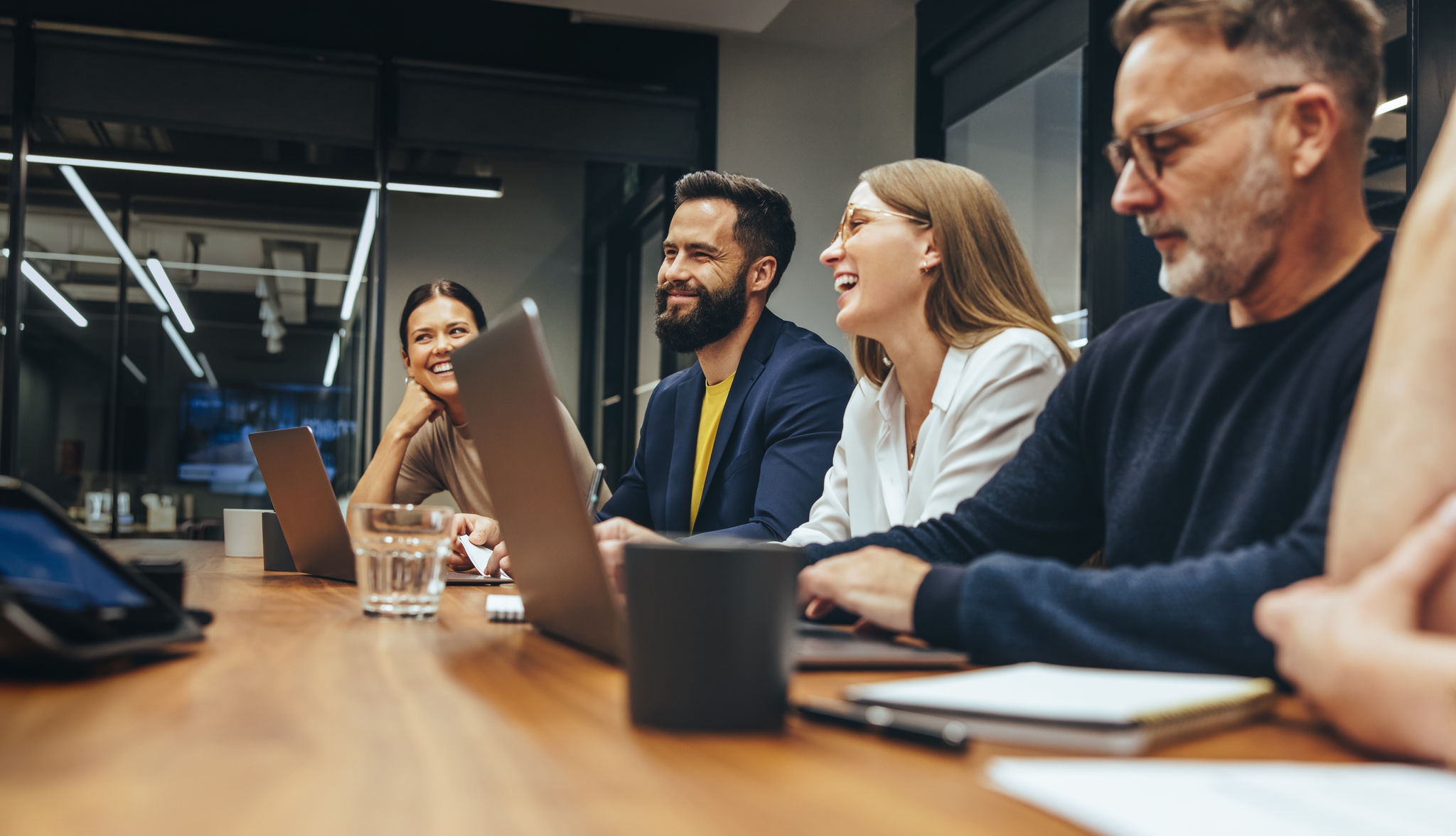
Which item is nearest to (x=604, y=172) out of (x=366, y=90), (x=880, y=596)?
(x=366, y=90)

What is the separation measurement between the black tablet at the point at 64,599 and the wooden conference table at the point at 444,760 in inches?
0.9

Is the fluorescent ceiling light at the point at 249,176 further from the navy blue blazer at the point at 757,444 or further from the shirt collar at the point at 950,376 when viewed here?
the shirt collar at the point at 950,376

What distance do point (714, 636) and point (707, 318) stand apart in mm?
2234

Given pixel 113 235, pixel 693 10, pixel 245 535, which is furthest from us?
pixel 113 235

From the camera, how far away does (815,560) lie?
1.30m

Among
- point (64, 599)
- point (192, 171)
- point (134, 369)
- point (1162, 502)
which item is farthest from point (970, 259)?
point (134, 369)

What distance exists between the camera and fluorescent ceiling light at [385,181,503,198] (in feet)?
15.5

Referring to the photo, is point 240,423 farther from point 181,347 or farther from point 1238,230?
point 1238,230

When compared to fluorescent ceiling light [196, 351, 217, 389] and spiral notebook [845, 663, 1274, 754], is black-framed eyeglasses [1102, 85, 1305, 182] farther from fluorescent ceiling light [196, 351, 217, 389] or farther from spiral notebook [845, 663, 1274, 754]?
fluorescent ceiling light [196, 351, 217, 389]

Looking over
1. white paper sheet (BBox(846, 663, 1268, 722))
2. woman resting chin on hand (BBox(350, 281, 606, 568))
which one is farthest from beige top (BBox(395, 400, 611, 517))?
white paper sheet (BBox(846, 663, 1268, 722))

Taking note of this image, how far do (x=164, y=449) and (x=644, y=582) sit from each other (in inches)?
183

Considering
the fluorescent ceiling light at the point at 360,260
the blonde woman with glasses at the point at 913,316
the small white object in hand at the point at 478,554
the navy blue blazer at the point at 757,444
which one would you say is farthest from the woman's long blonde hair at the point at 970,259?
the fluorescent ceiling light at the point at 360,260

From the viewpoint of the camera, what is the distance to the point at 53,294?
14.4 ft

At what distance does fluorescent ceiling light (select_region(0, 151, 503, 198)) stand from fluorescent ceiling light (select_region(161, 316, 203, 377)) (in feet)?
2.08
